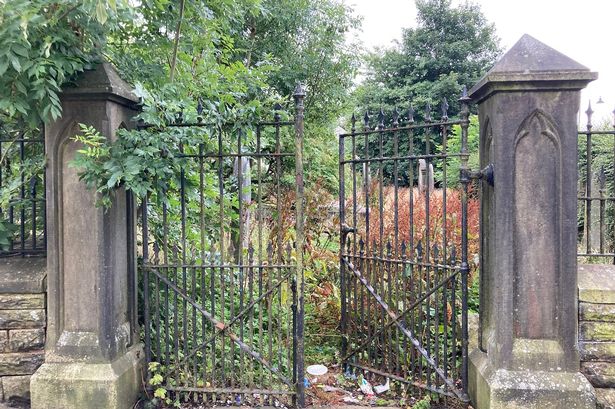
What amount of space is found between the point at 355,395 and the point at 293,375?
580 mm

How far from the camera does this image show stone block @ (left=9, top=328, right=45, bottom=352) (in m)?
3.50

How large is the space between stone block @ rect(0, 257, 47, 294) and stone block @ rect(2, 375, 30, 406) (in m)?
0.67

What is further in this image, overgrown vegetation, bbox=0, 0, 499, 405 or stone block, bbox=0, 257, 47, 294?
stone block, bbox=0, 257, 47, 294

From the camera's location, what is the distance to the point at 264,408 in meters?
3.61

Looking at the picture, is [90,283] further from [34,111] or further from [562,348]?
[562,348]

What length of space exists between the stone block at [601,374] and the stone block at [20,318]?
4069 mm

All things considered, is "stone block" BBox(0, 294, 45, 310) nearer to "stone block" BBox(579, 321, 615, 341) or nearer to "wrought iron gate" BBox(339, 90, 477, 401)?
"wrought iron gate" BBox(339, 90, 477, 401)

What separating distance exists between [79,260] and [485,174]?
305 centimetres

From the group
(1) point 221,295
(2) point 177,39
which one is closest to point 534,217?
(1) point 221,295

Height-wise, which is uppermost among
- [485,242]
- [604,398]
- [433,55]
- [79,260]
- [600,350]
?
[433,55]

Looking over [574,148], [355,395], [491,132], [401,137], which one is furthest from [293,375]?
[401,137]

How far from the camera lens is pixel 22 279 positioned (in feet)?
11.5

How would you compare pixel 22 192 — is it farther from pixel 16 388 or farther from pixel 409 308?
pixel 409 308

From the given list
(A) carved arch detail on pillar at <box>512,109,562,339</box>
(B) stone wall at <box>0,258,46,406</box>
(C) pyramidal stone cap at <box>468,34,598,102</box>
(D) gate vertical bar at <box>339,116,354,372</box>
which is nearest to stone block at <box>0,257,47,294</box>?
(B) stone wall at <box>0,258,46,406</box>
